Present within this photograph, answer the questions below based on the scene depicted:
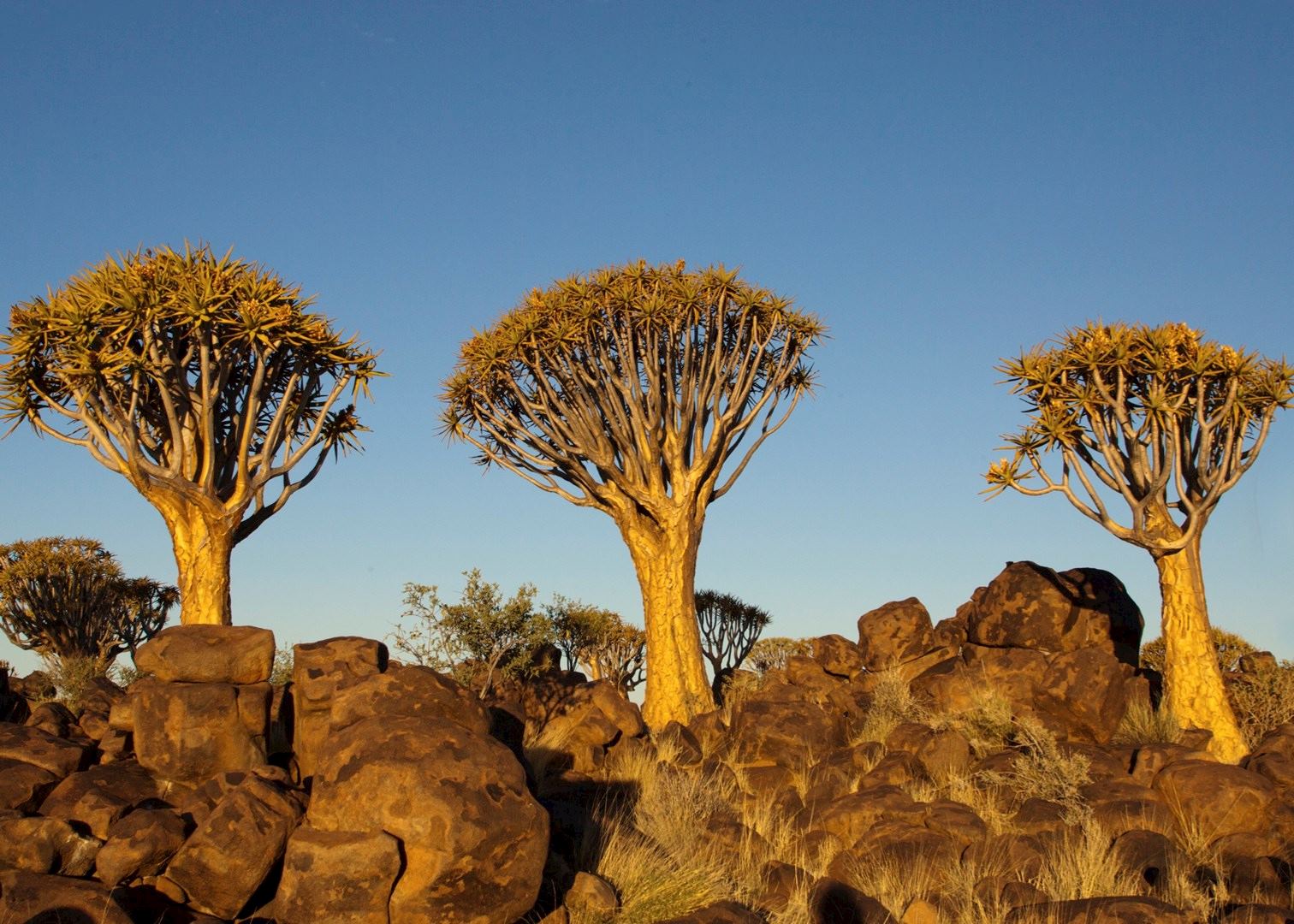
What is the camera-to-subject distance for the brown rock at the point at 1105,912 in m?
7.90

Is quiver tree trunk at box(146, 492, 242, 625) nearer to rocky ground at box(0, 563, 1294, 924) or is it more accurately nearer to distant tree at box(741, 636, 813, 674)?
rocky ground at box(0, 563, 1294, 924)

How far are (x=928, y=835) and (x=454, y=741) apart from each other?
16.5 feet

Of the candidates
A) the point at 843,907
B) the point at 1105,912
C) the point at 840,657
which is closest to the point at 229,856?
the point at 843,907

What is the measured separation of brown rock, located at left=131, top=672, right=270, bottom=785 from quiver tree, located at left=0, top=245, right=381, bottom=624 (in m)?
5.32

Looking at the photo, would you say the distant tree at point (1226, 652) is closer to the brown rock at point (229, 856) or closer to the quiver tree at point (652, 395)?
the quiver tree at point (652, 395)

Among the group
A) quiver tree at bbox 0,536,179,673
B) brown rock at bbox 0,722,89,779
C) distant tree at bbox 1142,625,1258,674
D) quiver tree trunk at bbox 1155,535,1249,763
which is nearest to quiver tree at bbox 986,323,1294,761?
quiver tree trunk at bbox 1155,535,1249,763

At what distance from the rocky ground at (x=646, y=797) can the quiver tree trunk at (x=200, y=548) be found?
1603 millimetres

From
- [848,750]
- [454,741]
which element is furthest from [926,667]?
[454,741]

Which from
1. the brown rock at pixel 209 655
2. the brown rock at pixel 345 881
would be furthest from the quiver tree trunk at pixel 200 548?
the brown rock at pixel 345 881

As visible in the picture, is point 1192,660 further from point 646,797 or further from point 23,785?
point 23,785

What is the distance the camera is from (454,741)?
7.73m

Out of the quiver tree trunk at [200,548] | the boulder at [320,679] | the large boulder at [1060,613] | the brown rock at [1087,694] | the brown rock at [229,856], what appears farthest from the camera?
the large boulder at [1060,613]

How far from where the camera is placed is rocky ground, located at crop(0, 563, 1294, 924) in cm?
730

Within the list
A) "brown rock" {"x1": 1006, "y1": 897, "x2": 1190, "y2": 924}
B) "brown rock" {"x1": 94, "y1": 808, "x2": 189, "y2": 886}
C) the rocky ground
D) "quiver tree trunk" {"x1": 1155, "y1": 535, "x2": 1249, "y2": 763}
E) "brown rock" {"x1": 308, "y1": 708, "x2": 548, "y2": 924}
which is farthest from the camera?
"quiver tree trunk" {"x1": 1155, "y1": 535, "x2": 1249, "y2": 763}
